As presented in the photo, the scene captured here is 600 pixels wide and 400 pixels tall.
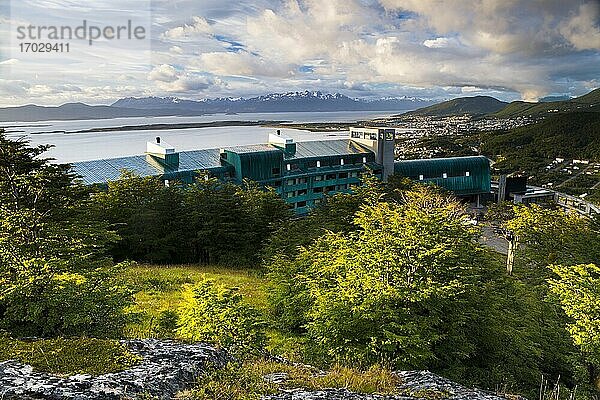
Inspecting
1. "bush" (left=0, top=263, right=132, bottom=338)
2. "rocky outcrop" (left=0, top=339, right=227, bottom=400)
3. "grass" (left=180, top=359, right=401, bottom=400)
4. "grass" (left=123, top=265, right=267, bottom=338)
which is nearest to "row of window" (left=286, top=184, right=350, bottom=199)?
"grass" (left=123, top=265, right=267, bottom=338)

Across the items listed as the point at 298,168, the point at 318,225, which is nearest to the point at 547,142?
the point at 298,168

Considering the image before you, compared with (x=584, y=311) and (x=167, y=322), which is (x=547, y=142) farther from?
(x=167, y=322)

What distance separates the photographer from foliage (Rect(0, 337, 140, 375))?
18.4ft

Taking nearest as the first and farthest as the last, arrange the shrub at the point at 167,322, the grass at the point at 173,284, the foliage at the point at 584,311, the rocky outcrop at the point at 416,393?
1. the rocky outcrop at the point at 416,393
2. the shrub at the point at 167,322
3. the foliage at the point at 584,311
4. the grass at the point at 173,284

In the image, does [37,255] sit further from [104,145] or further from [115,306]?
[104,145]

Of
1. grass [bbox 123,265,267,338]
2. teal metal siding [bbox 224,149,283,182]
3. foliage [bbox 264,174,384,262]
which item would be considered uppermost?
teal metal siding [bbox 224,149,283,182]

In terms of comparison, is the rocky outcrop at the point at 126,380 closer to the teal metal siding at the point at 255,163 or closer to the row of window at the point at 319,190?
the teal metal siding at the point at 255,163

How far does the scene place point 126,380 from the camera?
545cm

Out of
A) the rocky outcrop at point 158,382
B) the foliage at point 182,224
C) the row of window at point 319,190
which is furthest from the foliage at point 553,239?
the row of window at point 319,190

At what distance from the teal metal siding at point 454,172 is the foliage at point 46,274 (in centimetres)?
5720

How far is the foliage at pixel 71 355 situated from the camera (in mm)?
5609

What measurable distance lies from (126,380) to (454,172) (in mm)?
69852

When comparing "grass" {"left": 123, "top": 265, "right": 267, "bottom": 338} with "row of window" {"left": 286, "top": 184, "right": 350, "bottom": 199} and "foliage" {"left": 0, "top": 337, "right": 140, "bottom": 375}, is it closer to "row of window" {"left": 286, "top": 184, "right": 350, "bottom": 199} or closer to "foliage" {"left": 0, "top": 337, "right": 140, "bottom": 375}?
"foliage" {"left": 0, "top": 337, "right": 140, "bottom": 375}

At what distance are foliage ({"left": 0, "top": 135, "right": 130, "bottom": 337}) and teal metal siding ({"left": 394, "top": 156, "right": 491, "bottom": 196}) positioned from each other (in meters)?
57.2
